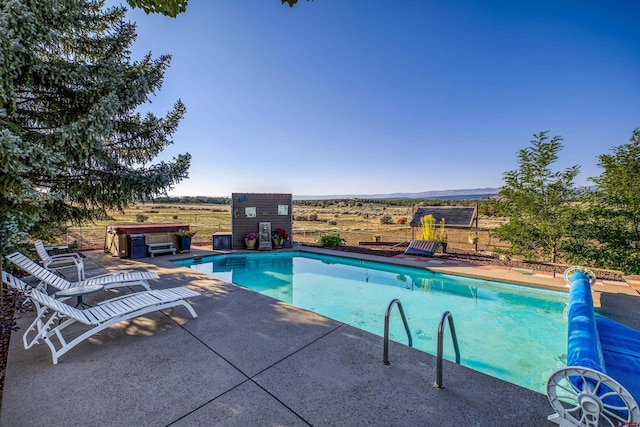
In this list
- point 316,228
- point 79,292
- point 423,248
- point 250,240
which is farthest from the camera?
point 316,228

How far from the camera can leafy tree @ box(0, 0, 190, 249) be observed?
359 cm

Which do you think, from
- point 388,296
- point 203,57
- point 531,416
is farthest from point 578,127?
point 203,57

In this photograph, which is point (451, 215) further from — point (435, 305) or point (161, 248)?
point (161, 248)

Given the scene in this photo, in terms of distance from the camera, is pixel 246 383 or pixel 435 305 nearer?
pixel 246 383

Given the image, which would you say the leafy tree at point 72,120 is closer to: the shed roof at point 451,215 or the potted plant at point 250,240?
the potted plant at point 250,240

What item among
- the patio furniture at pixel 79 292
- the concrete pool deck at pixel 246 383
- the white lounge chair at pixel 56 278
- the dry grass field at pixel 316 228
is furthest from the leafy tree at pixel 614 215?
the patio furniture at pixel 79 292

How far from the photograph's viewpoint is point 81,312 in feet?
10.0

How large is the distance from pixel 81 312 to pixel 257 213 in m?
8.26

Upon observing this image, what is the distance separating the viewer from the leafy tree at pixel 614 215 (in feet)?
20.5

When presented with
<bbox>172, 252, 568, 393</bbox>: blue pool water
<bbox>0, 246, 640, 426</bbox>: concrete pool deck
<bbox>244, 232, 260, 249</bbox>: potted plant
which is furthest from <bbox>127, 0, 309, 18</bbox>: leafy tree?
<bbox>244, 232, 260, 249</bbox>: potted plant

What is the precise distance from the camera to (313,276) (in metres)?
8.11

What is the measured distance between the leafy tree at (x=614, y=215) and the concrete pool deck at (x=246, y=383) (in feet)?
22.9

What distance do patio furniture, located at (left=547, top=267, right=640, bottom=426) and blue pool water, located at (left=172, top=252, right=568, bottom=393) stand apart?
3.10 ft

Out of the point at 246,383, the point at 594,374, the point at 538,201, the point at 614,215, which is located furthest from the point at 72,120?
the point at 614,215
